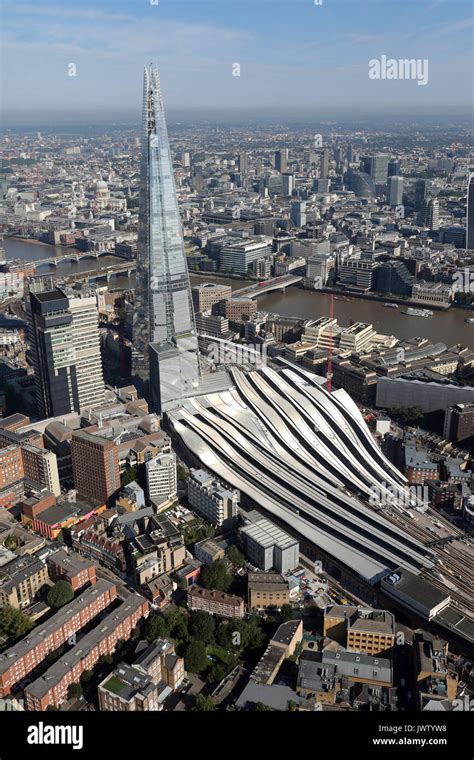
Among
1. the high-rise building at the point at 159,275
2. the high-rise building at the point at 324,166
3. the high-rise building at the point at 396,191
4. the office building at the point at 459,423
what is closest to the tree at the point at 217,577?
the high-rise building at the point at 159,275

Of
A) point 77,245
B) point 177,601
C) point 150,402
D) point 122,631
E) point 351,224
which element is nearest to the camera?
point 122,631

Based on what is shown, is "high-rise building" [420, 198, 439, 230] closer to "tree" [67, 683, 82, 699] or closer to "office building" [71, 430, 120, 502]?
"office building" [71, 430, 120, 502]

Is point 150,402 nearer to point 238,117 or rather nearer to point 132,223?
point 132,223

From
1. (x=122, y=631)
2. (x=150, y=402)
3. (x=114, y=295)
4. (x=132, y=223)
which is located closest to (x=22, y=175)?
(x=132, y=223)

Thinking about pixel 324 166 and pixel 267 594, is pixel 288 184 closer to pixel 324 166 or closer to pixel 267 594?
pixel 324 166

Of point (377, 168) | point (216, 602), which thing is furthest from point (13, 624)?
point (377, 168)

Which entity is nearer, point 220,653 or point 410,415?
point 220,653

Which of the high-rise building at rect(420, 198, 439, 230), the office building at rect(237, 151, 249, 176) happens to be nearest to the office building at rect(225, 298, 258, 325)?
the high-rise building at rect(420, 198, 439, 230)
